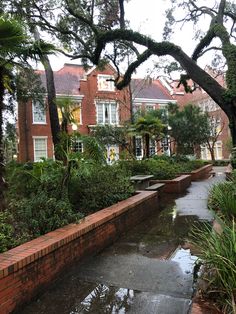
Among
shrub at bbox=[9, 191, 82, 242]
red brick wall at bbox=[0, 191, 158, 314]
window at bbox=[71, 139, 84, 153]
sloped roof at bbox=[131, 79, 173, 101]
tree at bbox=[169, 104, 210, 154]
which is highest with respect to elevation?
sloped roof at bbox=[131, 79, 173, 101]

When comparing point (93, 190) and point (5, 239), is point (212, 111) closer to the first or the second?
point (93, 190)

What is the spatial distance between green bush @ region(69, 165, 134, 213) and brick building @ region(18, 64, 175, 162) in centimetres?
2072

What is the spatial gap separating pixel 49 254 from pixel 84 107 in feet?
95.0

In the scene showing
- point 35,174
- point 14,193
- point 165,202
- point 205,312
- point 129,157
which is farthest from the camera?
point 129,157

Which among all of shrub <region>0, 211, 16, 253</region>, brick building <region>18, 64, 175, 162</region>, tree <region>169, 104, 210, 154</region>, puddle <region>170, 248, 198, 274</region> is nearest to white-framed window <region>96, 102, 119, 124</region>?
brick building <region>18, 64, 175, 162</region>

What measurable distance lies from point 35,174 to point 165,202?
15.5 ft

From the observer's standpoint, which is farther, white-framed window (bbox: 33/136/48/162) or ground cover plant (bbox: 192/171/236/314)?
white-framed window (bbox: 33/136/48/162)

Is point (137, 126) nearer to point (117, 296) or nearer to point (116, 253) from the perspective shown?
point (116, 253)

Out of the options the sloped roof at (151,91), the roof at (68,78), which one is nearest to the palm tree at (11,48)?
the roof at (68,78)

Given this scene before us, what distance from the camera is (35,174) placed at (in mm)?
6340

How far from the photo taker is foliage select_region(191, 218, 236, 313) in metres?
2.82

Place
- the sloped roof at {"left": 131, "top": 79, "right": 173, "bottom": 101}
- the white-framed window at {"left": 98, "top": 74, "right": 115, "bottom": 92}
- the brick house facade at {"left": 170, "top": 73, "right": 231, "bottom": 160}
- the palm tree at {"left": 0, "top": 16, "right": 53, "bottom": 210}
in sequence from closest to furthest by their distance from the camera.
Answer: the palm tree at {"left": 0, "top": 16, "right": 53, "bottom": 210}
the white-framed window at {"left": 98, "top": 74, "right": 115, "bottom": 92}
the sloped roof at {"left": 131, "top": 79, "right": 173, "bottom": 101}
the brick house facade at {"left": 170, "top": 73, "right": 231, "bottom": 160}

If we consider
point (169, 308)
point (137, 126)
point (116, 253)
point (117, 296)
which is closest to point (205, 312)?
point (169, 308)

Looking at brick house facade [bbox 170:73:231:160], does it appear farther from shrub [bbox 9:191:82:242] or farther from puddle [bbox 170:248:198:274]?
shrub [bbox 9:191:82:242]
